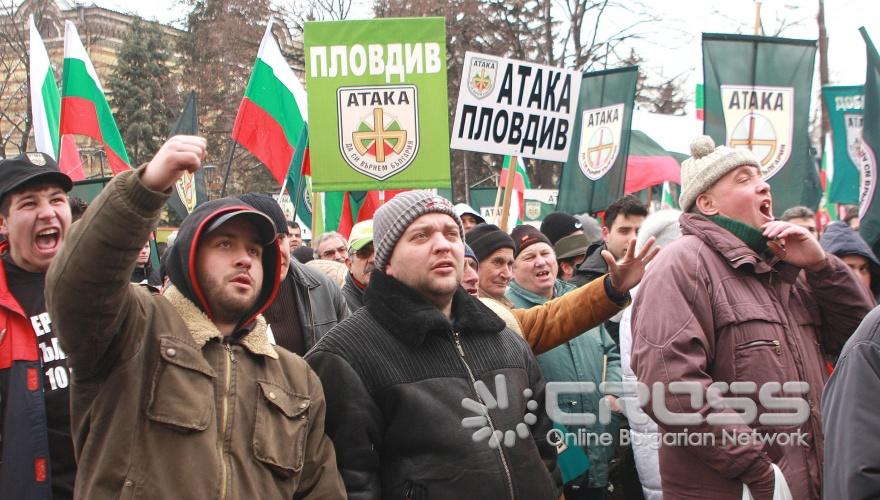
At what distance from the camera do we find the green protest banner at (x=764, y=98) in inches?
311

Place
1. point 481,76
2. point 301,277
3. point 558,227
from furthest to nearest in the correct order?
point 481,76 → point 558,227 → point 301,277

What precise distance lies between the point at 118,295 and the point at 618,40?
29.1 m

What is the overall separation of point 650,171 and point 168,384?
1315 cm

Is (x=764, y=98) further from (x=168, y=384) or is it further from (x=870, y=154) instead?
(x=168, y=384)

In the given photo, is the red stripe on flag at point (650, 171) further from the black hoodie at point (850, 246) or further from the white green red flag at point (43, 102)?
the black hoodie at point (850, 246)

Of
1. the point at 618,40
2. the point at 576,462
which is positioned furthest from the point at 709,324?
the point at 618,40

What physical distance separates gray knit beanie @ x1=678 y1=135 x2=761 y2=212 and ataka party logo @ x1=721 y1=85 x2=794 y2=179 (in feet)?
12.4

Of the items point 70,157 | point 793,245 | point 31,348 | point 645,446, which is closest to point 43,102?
point 70,157

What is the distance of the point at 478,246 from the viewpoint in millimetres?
5215

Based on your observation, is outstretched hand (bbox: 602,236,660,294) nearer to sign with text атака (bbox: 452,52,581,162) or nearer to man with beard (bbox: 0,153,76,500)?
man with beard (bbox: 0,153,76,500)

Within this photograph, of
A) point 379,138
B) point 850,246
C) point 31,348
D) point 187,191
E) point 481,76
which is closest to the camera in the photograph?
point 31,348

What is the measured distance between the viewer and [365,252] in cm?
553

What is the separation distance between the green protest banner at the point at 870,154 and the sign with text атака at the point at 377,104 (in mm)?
3149

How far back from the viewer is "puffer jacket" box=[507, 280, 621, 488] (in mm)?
5043
